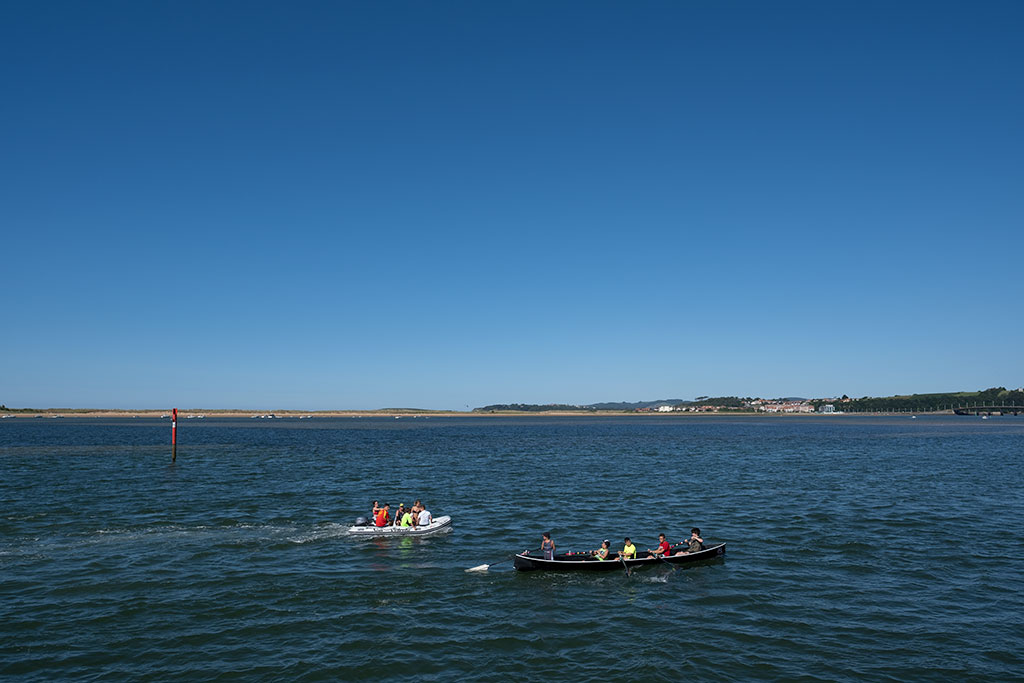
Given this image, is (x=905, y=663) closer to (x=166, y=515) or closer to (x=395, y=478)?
(x=166, y=515)

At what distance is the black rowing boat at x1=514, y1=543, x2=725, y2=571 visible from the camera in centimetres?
3372

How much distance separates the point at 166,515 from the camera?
4772cm

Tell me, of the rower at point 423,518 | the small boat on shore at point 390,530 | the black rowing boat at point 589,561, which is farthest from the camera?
the rower at point 423,518

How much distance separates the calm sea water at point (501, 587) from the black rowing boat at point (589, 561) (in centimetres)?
53

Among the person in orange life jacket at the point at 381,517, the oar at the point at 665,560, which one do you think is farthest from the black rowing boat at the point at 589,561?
the person in orange life jacket at the point at 381,517

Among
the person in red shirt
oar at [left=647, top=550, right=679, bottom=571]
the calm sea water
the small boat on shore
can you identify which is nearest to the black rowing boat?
oar at [left=647, top=550, right=679, bottom=571]

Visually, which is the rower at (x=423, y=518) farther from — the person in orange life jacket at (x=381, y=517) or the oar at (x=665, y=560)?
the oar at (x=665, y=560)

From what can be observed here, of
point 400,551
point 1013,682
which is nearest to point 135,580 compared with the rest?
point 400,551

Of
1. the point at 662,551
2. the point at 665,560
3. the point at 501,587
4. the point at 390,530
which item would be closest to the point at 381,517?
the point at 390,530

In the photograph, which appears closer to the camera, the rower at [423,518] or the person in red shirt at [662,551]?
the person in red shirt at [662,551]

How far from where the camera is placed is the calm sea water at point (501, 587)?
23.1 meters

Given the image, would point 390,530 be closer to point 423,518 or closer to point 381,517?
point 381,517

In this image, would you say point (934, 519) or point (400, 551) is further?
point (934, 519)

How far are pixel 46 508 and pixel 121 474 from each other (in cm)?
2437
